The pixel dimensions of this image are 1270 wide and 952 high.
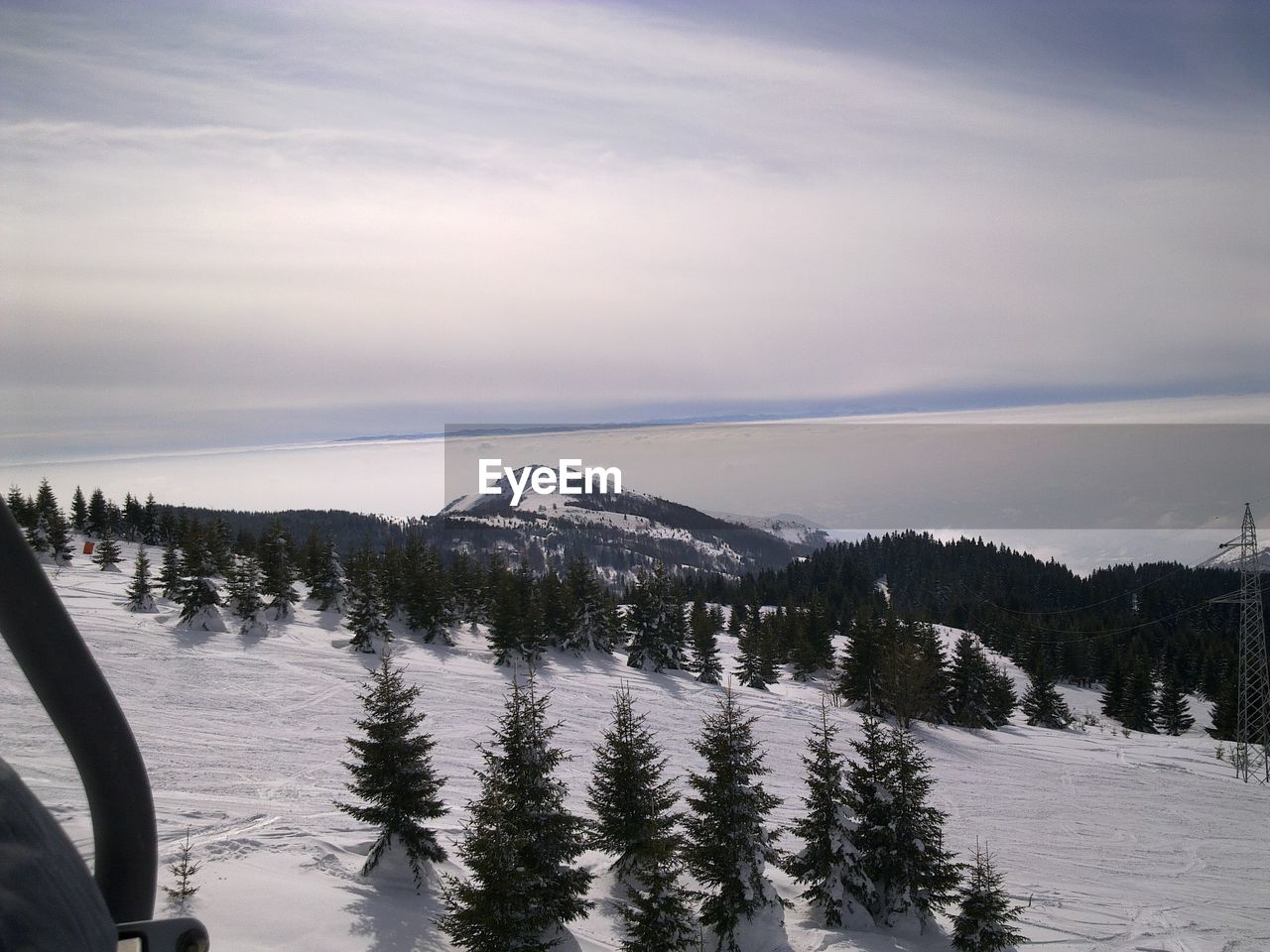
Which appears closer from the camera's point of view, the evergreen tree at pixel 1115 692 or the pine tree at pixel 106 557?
the pine tree at pixel 106 557

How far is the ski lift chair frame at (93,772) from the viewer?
847 mm

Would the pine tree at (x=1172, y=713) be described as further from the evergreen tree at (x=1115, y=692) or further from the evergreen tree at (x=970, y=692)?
the evergreen tree at (x=970, y=692)

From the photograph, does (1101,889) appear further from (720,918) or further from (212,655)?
(212,655)

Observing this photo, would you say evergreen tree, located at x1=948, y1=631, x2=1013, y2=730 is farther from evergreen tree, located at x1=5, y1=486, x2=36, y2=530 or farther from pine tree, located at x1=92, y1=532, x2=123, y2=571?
pine tree, located at x1=92, y1=532, x2=123, y2=571

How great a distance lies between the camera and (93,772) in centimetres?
118

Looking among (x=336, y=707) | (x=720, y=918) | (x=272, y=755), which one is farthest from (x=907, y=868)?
(x=336, y=707)

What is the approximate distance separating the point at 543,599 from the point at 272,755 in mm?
29282

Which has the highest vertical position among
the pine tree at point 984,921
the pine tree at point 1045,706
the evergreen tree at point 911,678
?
the pine tree at point 984,921

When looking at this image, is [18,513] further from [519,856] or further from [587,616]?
[587,616]

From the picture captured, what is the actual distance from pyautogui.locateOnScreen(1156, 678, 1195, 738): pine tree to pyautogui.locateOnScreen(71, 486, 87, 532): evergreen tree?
115 meters

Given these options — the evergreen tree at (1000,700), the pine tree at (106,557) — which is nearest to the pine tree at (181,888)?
the evergreen tree at (1000,700)

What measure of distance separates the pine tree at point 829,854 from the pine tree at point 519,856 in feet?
24.4

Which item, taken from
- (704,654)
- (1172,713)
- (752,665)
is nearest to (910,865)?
(752,665)

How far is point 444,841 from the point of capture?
1898cm
